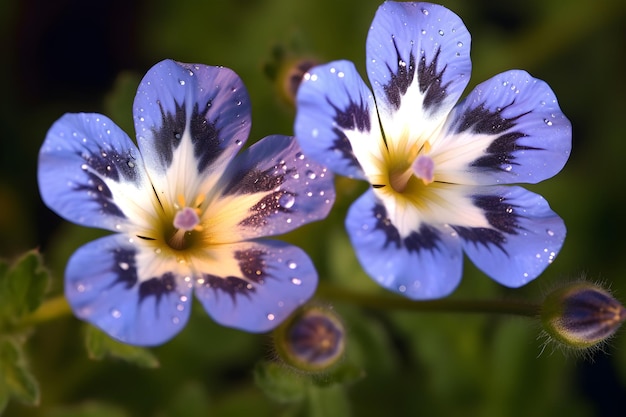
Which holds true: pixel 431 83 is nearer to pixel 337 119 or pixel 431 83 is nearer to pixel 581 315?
pixel 337 119

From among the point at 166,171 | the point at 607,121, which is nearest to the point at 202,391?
the point at 166,171

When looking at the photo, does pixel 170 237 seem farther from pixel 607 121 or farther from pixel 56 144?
pixel 607 121

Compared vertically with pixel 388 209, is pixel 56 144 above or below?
above

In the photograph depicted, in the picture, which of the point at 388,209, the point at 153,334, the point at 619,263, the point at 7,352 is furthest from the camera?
the point at 619,263

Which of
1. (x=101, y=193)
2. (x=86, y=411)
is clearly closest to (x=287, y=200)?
(x=101, y=193)

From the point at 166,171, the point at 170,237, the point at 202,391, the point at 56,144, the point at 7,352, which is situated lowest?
the point at 202,391

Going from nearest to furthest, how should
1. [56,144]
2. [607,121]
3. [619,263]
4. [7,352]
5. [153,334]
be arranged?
[153,334], [56,144], [7,352], [619,263], [607,121]

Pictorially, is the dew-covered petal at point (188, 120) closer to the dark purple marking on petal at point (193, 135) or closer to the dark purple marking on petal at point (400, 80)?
the dark purple marking on petal at point (193, 135)
